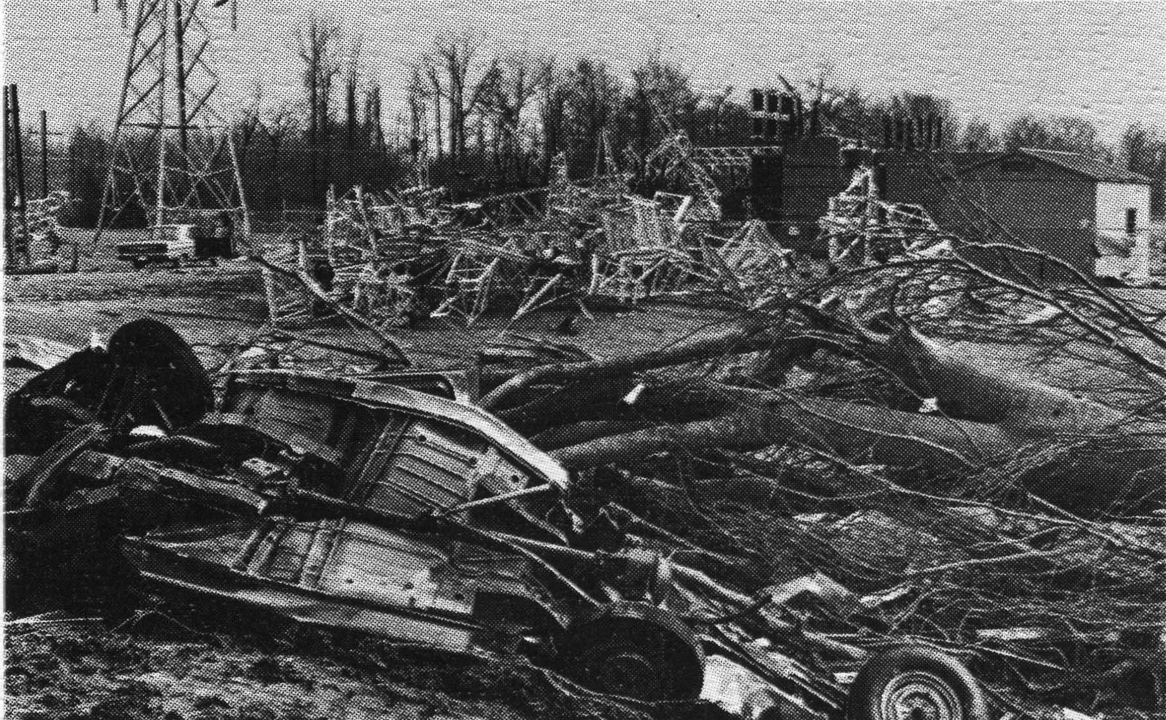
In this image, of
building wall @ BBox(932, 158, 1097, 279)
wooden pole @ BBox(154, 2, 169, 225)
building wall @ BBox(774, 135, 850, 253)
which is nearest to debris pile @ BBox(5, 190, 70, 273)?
wooden pole @ BBox(154, 2, 169, 225)

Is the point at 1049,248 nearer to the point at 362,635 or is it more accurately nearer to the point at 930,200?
the point at 930,200

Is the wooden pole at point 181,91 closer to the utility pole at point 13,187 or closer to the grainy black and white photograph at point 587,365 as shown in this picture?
the grainy black and white photograph at point 587,365

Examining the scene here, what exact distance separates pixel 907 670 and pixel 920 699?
0.37ft

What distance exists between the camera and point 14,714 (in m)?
3.58

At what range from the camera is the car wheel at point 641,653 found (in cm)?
369

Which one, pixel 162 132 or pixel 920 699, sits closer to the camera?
pixel 920 699

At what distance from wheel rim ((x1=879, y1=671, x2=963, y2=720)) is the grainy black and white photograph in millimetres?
16

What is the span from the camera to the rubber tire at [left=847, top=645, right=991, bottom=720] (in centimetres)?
356

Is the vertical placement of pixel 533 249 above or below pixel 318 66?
below

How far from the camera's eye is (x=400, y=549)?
382 centimetres

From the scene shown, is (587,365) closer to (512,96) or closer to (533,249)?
(533,249)

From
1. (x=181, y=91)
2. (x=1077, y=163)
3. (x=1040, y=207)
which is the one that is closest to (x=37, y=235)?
(x=181, y=91)

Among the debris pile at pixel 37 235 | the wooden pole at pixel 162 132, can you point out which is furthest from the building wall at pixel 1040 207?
the debris pile at pixel 37 235

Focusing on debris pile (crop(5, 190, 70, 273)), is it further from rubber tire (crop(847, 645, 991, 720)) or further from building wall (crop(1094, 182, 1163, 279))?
building wall (crop(1094, 182, 1163, 279))
